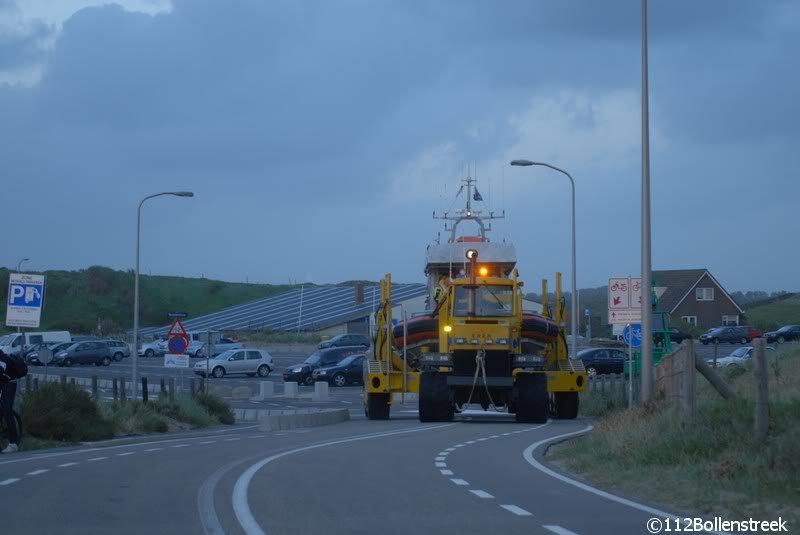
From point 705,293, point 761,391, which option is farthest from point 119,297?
point 761,391

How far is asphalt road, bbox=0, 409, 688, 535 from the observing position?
10.3 m

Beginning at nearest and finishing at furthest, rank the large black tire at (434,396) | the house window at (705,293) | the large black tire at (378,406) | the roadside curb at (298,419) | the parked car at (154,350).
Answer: the roadside curb at (298,419) < the large black tire at (434,396) < the large black tire at (378,406) < the parked car at (154,350) < the house window at (705,293)

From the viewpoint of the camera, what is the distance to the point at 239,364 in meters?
63.0

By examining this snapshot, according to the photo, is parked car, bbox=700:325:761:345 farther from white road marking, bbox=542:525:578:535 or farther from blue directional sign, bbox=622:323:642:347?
white road marking, bbox=542:525:578:535

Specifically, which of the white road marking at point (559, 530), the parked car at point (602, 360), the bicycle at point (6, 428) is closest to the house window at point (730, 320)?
the parked car at point (602, 360)

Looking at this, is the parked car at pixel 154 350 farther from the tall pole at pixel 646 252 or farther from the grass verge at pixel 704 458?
the grass verge at pixel 704 458

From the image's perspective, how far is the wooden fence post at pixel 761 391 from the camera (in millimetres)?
13117

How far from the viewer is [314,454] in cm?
1819

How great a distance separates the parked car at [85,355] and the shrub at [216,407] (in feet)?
120

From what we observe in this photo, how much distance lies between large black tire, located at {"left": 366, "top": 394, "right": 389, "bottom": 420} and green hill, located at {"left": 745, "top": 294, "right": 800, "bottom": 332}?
A: 56.3 meters

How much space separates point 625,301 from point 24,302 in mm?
13627

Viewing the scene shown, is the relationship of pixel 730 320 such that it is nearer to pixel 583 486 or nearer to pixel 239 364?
pixel 239 364

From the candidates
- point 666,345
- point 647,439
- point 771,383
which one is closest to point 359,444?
point 647,439

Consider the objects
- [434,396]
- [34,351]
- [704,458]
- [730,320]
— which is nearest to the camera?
[704,458]
